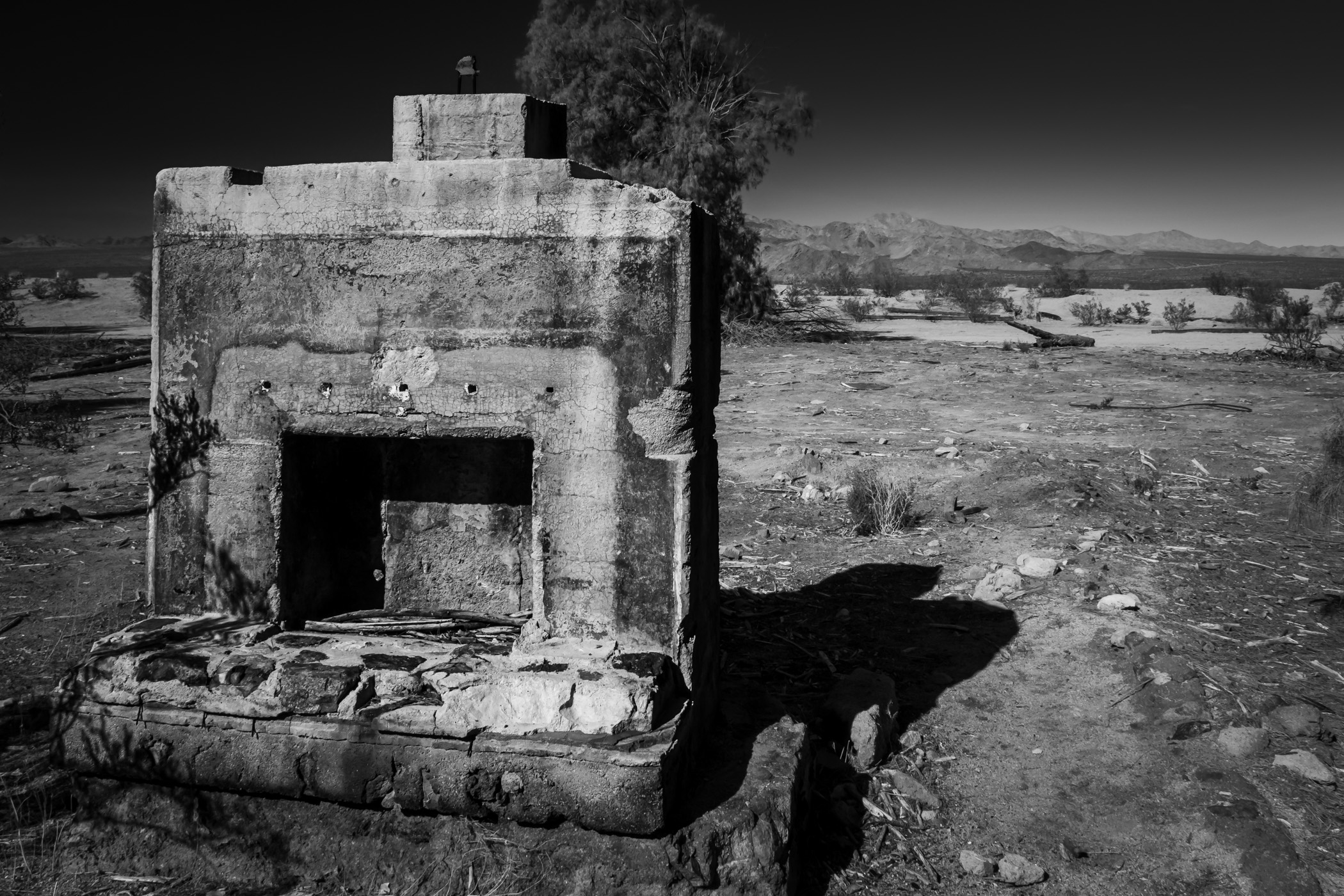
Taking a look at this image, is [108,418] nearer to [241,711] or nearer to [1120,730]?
[241,711]

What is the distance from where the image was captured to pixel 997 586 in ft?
21.3

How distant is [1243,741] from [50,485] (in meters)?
8.78

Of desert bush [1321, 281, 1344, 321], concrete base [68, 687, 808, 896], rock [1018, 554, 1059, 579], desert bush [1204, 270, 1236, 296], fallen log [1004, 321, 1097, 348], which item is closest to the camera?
concrete base [68, 687, 808, 896]

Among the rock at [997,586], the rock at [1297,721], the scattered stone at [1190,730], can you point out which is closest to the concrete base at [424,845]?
the scattered stone at [1190,730]

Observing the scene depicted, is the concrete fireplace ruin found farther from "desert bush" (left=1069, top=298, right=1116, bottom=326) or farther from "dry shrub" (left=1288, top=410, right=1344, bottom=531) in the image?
"desert bush" (left=1069, top=298, right=1116, bottom=326)

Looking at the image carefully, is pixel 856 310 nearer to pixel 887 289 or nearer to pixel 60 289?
pixel 887 289

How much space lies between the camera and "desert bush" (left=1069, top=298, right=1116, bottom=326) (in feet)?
86.5

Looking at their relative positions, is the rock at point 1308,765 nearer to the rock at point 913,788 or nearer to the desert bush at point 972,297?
the rock at point 913,788

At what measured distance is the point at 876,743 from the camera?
442 centimetres

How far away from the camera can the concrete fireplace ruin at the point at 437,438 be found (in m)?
3.45

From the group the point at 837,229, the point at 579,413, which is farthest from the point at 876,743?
the point at 837,229

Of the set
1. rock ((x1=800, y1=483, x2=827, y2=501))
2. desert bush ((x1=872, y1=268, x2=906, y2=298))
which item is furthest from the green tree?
desert bush ((x1=872, y1=268, x2=906, y2=298))

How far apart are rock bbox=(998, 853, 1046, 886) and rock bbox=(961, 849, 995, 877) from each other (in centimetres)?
3

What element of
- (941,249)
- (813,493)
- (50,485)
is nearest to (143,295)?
(50,485)
